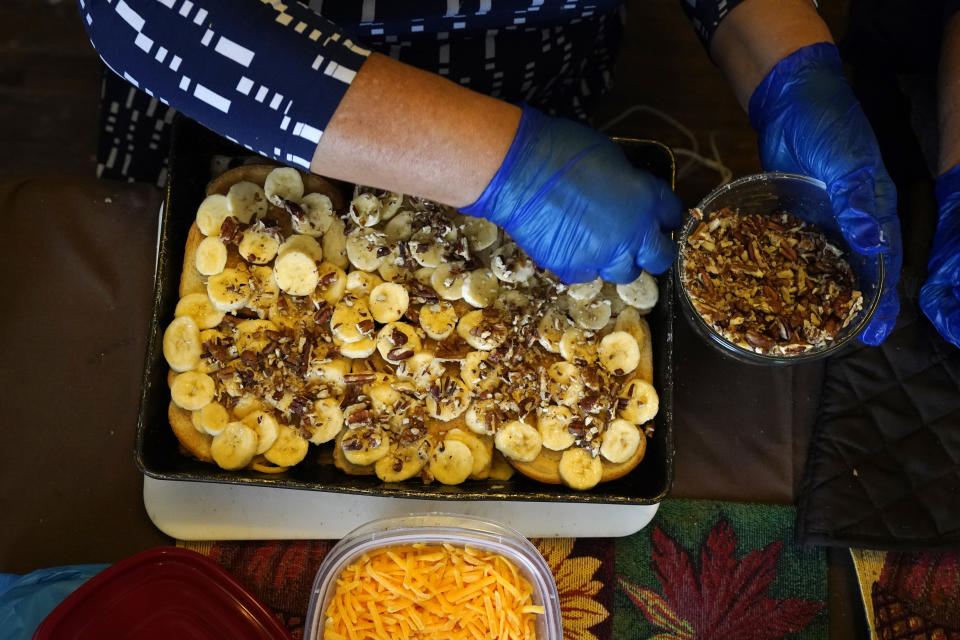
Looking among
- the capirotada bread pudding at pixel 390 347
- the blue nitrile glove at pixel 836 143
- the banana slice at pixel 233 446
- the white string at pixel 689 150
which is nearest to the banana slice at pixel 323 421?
the capirotada bread pudding at pixel 390 347

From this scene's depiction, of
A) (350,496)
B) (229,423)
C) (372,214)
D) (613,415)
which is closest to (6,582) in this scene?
(229,423)

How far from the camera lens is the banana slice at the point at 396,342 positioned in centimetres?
154

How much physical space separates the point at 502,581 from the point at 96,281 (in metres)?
1.15

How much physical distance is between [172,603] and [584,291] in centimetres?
106

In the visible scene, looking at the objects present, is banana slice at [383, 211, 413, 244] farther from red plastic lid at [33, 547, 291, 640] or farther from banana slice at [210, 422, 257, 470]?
red plastic lid at [33, 547, 291, 640]

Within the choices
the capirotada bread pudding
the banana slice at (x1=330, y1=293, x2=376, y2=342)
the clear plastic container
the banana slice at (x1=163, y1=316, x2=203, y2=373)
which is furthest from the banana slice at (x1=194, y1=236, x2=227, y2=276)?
the clear plastic container

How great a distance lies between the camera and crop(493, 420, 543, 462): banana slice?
5.02 feet

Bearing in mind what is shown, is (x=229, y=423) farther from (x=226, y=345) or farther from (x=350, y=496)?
(x=350, y=496)

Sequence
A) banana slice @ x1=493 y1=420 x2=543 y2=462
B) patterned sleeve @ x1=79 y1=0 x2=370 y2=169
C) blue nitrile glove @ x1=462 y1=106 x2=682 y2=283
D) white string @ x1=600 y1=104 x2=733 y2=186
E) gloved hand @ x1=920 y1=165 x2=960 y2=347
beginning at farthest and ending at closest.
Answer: white string @ x1=600 y1=104 x2=733 y2=186, gloved hand @ x1=920 y1=165 x2=960 y2=347, banana slice @ x1=493 y1=420 x2=543 y2=462, blue nitrile glove @ x1=462 y1=106 x2=682 y2=283, patterned sleeve @ x1=79 y1=0 x2=370 y2=169

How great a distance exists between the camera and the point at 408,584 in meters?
1.52

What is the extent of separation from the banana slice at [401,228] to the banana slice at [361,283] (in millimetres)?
91

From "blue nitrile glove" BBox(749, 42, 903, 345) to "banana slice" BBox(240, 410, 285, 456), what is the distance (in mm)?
1155

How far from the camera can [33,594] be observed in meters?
1.55

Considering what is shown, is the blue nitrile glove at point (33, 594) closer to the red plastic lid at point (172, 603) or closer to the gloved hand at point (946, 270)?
the red plastic lid at point (172, 603)
